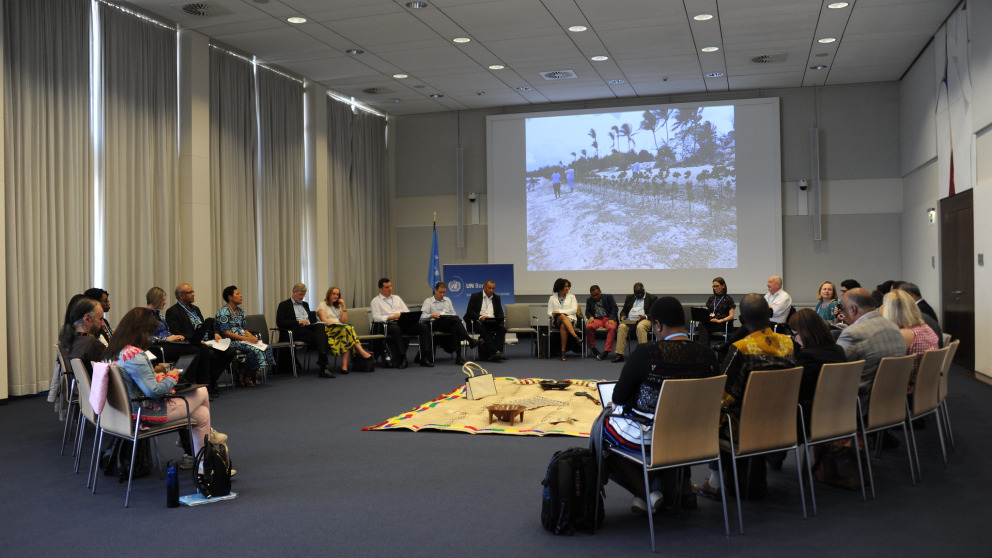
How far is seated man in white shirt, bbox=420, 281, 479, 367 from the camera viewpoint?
33.9ft

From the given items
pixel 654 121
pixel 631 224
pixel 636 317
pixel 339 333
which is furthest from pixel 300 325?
pixel 654 121

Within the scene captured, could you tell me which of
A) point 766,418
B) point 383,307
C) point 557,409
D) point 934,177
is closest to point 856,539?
point 766,418

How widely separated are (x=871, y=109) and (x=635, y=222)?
13.6 feet

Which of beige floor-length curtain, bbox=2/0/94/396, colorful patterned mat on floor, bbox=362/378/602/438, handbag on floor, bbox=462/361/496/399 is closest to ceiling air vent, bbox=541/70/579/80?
colorful patterned mat on floor, bbox=362/378/602/438

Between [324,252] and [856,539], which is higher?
[324,252]

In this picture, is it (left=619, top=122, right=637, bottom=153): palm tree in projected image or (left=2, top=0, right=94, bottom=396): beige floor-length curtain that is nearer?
(left=2, top=0, right=94, bottom=396): beige floor-length curtain

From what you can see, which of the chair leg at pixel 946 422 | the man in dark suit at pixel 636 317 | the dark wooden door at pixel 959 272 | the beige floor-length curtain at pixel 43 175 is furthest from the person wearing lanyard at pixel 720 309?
the beige floor-length curtain at pixel 43 175

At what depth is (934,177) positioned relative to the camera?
1055cm

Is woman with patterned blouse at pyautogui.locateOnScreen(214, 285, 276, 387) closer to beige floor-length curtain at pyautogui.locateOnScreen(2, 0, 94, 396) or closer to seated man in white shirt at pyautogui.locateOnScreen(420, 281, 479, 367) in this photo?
beige floor-length curtain at pyautogui.locateOnScreen(2, 0, 94, 396)

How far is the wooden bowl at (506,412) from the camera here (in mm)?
6125

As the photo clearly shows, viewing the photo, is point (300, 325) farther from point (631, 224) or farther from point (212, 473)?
point (631, 224)

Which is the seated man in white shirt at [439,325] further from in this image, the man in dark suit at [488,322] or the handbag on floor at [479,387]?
the handbag on floor at [479,387]

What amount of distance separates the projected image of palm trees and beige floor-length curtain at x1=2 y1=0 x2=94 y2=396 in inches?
302

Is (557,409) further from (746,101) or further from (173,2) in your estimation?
(746,101)
